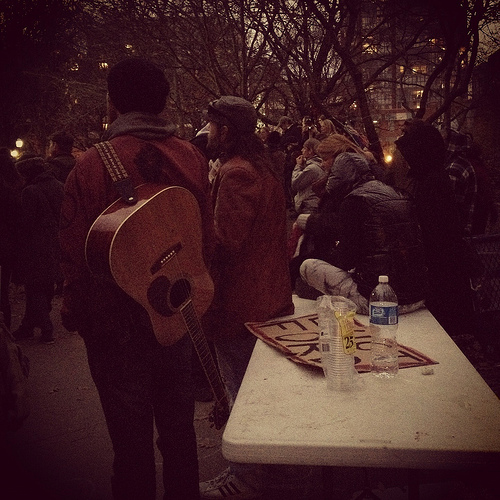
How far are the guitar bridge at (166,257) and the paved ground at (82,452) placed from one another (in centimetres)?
89

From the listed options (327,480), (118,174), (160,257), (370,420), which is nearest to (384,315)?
(370,420)

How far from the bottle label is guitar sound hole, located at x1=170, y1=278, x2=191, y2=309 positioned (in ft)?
2.72

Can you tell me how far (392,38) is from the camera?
1049 cm

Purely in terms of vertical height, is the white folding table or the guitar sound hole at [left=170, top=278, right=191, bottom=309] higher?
the guitar sound hole at [left=170, top=278, right=191, bottom=309]

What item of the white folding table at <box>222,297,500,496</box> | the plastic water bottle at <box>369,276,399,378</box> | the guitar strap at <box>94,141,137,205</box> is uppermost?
the guitar strap at <box>94,141,137,205</box>

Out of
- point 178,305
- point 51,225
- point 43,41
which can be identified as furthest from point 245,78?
point 178,305

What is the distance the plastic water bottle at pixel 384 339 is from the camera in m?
2.34

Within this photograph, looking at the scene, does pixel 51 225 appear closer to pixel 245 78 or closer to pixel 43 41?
pixel 245 78

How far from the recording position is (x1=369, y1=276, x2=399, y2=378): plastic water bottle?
7.66ft

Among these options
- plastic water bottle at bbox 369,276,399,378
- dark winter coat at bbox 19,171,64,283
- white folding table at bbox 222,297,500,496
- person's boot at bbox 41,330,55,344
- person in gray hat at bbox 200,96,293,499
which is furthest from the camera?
person's boot at bbox 41,330,55,344

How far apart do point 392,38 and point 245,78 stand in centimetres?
344

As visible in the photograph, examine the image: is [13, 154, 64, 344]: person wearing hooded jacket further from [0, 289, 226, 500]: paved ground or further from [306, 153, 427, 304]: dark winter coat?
[306, 153, 427, 304]: dark winter coat

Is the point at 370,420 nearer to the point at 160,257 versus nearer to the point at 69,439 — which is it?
the point at 160,257

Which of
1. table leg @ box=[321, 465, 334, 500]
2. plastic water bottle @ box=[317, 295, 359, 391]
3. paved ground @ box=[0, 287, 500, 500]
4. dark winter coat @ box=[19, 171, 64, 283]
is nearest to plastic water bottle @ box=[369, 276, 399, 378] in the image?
plastic water bottle @ box=[317, 295, 359, 391]
